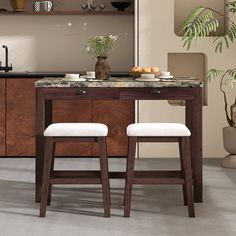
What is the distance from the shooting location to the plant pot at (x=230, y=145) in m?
7.09

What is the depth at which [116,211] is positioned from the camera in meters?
5.20

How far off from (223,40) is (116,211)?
2876 millimetres

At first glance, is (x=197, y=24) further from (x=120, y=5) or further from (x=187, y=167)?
(x=187, y=167)

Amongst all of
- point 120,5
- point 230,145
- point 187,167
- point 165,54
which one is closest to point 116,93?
point 187,167

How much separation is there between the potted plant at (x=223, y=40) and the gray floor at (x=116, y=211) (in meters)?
0.54

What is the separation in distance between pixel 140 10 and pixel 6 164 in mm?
1998

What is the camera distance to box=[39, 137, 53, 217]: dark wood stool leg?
198 inches

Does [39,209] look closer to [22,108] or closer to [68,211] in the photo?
[68,211]

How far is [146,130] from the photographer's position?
500cm

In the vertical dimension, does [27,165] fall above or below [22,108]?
below

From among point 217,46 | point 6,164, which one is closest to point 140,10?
point 217,46

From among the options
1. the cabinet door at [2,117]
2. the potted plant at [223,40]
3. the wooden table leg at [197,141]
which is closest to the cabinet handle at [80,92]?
the wooden table leg at [197,141]

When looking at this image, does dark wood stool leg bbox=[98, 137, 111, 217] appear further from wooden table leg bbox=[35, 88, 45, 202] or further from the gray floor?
wooden table leg bbox=[35, 88, 45, 202]

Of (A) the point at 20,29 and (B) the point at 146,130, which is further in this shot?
(A) the point at 20,29
